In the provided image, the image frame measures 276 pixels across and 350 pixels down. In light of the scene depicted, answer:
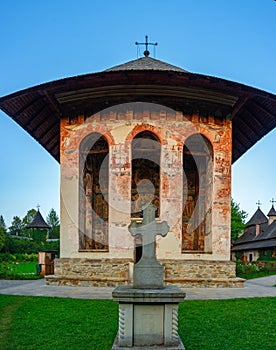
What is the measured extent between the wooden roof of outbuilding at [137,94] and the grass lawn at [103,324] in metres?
6.52

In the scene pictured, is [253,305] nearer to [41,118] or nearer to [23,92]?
[23,92]

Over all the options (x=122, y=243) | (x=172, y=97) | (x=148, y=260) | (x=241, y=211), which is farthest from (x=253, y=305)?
(x=241, y=211)

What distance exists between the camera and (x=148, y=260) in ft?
17.2

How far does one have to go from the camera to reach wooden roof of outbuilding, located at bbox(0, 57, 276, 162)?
12.0 m

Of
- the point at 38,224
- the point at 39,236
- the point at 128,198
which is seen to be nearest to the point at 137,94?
the point at 128,198

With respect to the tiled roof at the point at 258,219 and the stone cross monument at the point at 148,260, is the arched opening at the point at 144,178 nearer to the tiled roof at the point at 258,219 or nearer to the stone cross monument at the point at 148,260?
the stone cross monument at the point at 148,260

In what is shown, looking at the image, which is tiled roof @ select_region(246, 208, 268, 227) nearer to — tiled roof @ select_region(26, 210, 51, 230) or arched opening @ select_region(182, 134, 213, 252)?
tiled roof @ select_region(26, 210, 51, 230)

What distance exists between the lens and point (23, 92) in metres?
12.4

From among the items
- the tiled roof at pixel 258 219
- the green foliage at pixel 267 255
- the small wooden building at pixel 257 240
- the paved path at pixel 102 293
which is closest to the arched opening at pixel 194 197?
the paved path at pixel 102 293

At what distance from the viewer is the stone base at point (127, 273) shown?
11.8m

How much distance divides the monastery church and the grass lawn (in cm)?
334

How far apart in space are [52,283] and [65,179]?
130 inches

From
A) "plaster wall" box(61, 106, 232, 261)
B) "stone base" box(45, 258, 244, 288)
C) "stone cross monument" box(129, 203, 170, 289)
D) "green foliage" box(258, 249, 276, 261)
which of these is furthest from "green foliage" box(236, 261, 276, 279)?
"stone cross monument" box(129, 203, 170, 289)

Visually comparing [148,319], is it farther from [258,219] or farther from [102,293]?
[258,219]
